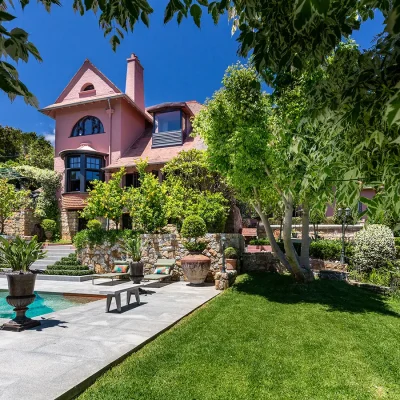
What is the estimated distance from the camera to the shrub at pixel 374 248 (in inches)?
498

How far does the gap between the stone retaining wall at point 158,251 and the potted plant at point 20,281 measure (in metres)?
7.80

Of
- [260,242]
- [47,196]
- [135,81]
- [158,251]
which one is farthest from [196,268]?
[135,81]

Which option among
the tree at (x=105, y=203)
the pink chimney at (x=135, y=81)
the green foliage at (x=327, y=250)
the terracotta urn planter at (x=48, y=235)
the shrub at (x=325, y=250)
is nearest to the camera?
the green foliage at (x=327, y=250)

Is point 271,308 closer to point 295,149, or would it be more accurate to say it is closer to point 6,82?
point 295,149

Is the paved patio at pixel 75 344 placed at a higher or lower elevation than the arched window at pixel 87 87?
lower

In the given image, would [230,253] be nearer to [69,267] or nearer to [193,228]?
[193,228]

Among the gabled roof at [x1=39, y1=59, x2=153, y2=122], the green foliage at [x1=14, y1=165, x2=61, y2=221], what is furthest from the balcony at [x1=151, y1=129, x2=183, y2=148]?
the green foliage at [x1=14, y1=165, x2=61, y2=221]

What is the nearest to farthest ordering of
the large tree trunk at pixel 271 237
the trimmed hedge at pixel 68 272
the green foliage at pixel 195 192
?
the large tree trunk at pixel 271 237, the trimmed hedge at pixel 68 272, the green foliage at pixel 195 192

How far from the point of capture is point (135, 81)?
25.0 m

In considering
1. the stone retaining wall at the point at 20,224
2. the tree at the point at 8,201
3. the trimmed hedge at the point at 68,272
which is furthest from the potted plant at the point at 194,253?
the tree at the point at 8,201

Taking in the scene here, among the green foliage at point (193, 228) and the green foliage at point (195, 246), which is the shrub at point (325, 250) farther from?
the green foliage at point (193, 228)

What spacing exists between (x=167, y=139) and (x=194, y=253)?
11455 mm

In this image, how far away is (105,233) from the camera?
15.9m

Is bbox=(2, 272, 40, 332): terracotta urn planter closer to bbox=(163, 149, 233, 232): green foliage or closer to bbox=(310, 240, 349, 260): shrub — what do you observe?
bbox=(163, 149, 233, 232): green foliage
